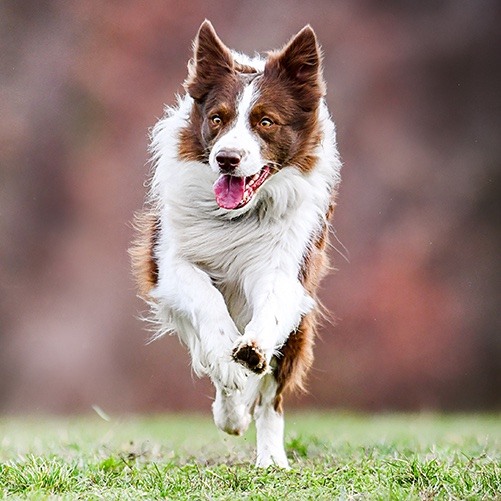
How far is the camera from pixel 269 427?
5.46 m

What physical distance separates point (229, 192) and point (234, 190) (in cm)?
3

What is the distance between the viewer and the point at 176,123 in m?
5.48

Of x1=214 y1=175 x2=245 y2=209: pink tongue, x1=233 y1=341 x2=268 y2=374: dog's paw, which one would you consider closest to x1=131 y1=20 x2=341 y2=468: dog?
x1=214 y1=175 x2=245 y2=209: pink tongue

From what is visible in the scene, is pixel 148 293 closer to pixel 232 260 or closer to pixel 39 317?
pixel 232 260

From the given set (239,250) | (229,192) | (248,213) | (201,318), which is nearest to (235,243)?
(239,250)

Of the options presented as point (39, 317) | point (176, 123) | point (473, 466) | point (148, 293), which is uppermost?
point (176, 123)

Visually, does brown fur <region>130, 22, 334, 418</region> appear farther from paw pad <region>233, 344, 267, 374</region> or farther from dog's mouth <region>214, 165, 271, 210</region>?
paw pad <region>233, 344, 267, 374</region>

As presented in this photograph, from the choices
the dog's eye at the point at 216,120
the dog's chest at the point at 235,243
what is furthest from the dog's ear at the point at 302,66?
the dog's chest at the point at 235,243

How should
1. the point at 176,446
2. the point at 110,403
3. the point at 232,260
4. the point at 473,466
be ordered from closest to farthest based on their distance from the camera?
the point at 473,466 < the point at 232,260 < the point at 176,446 < the point at 110,403

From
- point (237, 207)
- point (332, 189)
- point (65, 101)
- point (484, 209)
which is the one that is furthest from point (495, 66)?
point (237, 207)

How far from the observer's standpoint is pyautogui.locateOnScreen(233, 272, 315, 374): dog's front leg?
4.43 m

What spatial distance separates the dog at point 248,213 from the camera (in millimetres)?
4996

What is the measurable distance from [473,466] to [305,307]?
4.07ft

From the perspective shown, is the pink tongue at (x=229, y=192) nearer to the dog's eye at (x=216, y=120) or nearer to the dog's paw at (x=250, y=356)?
the dog's eye at (x=216, y=120)
